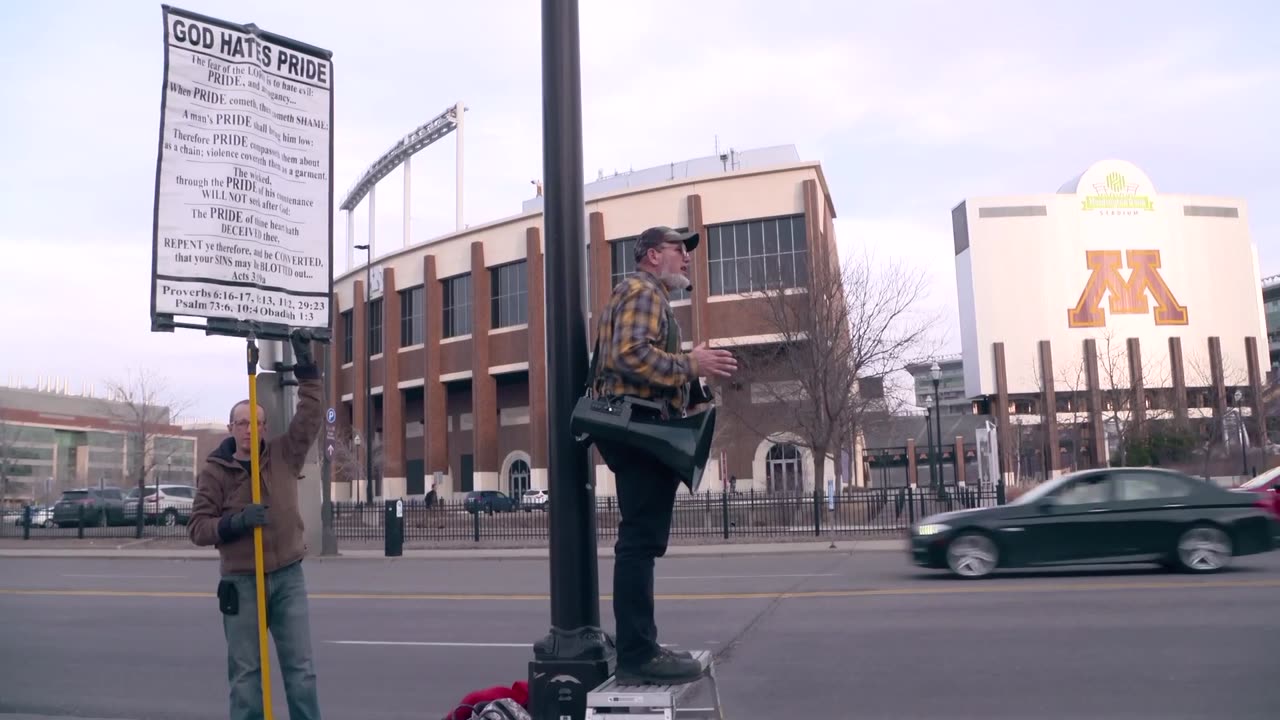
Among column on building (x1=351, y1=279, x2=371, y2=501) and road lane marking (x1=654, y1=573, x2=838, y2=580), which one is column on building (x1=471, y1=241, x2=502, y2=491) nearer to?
column on building (x1=351, y1=279, x2=371, y2=501)

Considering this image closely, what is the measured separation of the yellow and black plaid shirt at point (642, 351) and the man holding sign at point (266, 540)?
1630mm

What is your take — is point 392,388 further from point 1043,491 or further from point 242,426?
point 242,426

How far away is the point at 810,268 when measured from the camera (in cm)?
3203

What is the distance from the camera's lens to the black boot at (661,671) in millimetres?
3586

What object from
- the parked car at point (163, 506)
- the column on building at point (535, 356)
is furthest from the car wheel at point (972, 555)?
the column on building at point (535, 356)

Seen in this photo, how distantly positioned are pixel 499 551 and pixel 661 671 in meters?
21.1

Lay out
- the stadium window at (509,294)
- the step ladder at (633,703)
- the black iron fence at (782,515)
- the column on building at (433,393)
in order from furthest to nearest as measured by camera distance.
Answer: the column on building at (433,393) → the stadium window at (509,294) → the black iron fence at (782,515) → the step ladder at (633,703)

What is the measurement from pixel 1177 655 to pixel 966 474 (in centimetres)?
8629

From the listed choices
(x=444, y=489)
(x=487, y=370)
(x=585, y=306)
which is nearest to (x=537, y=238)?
(x=487, y=370)

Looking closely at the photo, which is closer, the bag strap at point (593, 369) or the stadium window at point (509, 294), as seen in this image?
the bag strap at point (593, 369)

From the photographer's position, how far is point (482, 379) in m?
58.6

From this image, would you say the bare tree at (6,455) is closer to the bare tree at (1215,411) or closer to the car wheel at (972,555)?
the car wheel at (972,555)

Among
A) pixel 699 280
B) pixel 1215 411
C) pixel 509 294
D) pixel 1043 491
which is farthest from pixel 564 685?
pixel 509 294

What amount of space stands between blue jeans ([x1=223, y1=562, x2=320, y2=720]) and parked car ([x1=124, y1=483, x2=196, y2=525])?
32.1 m
